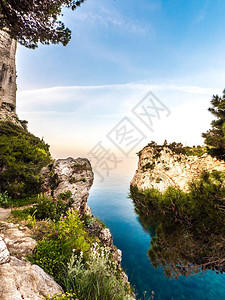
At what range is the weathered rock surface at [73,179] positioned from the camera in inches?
295

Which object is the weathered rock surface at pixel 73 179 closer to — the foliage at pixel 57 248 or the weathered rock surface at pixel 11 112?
the foliage at pixel 57 248

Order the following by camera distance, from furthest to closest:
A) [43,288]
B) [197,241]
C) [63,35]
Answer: [63,35] < [197,241] < [43,288]

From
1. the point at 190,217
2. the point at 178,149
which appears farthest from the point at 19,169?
the point at 190,217

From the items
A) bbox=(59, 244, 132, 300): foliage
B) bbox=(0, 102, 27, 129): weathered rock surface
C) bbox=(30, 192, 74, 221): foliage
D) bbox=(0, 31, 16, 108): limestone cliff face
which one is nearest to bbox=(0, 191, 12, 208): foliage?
bbox=(30, 192, 74, 221): foliage

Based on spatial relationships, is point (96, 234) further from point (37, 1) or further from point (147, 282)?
point (37, 1)

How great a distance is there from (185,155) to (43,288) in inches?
219

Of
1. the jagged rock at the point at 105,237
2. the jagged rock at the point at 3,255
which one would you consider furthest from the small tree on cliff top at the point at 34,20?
the jagged rock at the point at 105,237

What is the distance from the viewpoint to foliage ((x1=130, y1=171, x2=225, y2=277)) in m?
3.30

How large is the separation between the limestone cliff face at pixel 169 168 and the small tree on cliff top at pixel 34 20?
7736 millimetres

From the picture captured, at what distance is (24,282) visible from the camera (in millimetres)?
2303

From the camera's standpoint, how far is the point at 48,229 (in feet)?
15.8

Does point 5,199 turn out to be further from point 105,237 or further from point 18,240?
point 105,237

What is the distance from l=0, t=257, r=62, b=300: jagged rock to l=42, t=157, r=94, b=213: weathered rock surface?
14.6 feet

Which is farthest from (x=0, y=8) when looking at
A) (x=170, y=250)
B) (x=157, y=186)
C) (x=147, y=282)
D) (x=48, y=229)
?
(x=147, y=282)
